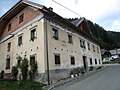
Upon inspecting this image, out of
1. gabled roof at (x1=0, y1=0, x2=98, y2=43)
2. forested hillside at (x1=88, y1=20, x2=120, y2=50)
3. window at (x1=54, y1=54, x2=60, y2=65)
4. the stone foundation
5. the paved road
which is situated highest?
forested hillside at (x1=88, y1=20, x2=120, y2=50)

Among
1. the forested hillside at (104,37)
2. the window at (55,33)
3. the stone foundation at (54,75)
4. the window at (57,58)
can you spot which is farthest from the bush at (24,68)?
the forested hillside at (104,37)

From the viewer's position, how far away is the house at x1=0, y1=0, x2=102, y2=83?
14.0 m

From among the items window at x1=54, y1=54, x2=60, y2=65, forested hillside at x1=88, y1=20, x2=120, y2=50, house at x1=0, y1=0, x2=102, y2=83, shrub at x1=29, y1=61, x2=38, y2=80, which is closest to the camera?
shrub at x1=29, y1=61, x2=38, y2=80

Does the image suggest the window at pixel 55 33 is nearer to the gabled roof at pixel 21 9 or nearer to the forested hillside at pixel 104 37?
the gabled roof at pixel 21 9

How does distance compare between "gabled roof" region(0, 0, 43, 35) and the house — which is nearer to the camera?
the house

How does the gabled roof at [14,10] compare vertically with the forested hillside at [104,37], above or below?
below

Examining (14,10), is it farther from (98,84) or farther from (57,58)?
(98,84)

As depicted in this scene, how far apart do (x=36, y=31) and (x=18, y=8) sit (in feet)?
17.6

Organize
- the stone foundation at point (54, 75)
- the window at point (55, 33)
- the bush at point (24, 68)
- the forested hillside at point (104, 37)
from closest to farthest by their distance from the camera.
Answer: the stone foundation at point (54, 75)
the bush at point (24, 68)
the window at point (55, 33)
the forested hillside at point (104, 37)

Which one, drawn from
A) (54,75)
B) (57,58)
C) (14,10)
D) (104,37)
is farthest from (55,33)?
(104,37)

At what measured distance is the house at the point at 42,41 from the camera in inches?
549

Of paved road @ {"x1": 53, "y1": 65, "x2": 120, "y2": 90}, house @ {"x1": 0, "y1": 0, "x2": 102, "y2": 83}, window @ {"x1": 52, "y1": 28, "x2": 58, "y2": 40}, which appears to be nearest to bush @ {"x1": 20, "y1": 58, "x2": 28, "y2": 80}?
house @ {"x1": 0, "y1": 0, "x2": 102, "y2": 83}

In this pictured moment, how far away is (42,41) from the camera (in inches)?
547

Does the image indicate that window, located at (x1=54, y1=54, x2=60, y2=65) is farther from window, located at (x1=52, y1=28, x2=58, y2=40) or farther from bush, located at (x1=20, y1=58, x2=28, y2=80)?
bush, located at (x1=20, y1=58, x2=28, y2=80)
